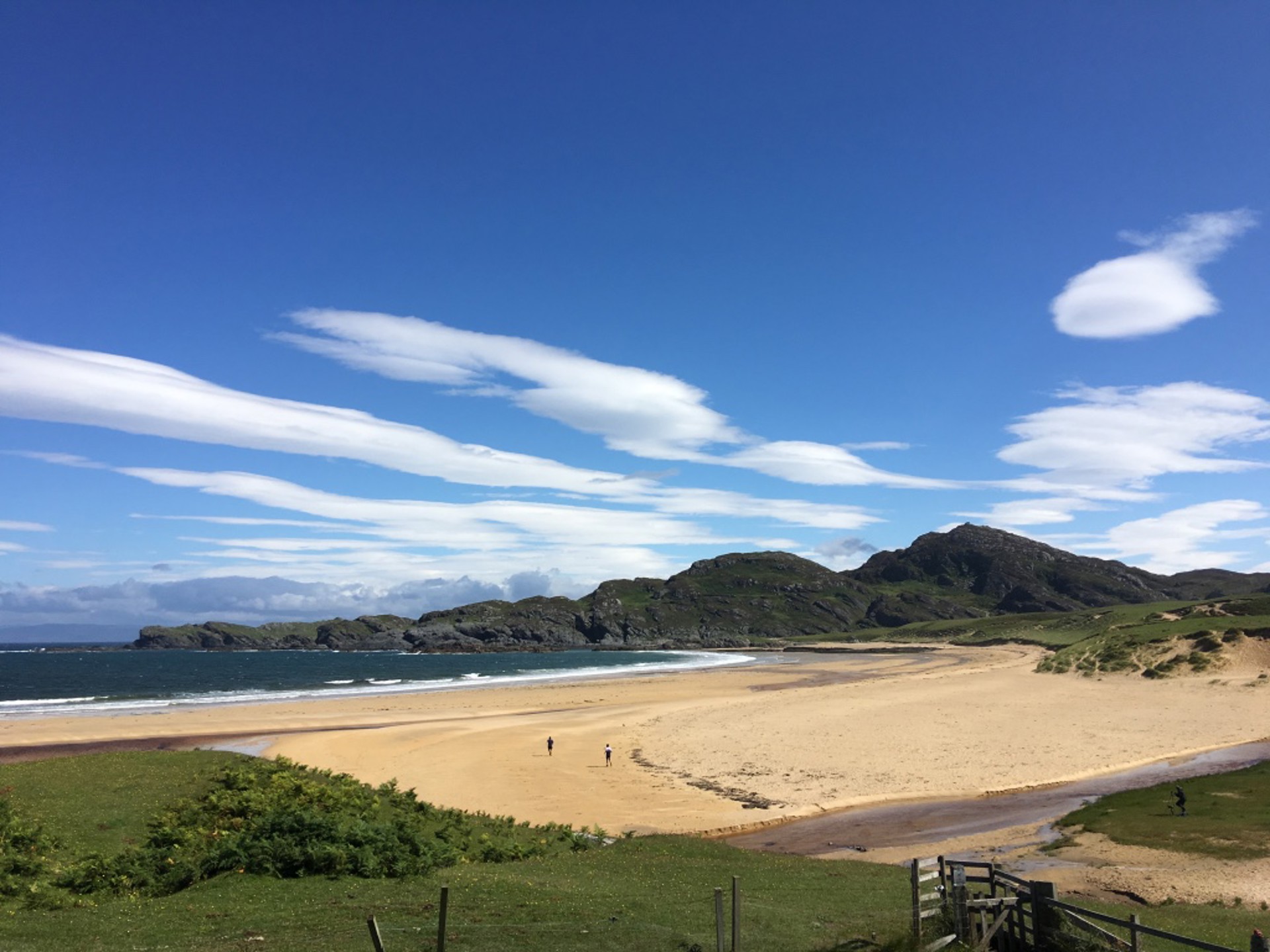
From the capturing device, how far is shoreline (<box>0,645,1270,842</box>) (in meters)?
36.3

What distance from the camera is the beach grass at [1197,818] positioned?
2497cm

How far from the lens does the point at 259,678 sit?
136m

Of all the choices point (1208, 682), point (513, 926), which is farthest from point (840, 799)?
point (1208, 682)

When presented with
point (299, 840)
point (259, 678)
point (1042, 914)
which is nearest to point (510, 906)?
point (299, 840)

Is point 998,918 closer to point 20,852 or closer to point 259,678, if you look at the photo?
point 20,852

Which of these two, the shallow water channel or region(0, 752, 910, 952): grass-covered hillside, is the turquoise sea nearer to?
region(0, 752, 910, 952): grass-covered hillside

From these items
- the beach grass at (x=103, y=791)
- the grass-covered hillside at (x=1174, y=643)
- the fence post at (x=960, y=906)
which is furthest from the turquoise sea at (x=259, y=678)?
the fence post at (x=960, y=906)

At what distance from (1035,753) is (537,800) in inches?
1065

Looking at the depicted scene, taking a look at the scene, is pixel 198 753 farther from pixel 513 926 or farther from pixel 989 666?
pixel 989 666

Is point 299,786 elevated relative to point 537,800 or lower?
elevated

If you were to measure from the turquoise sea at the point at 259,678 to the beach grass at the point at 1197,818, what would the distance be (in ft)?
273

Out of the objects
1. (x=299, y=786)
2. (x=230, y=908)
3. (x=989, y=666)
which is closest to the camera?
(x=230, y=908)

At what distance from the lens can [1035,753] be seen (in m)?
43.8

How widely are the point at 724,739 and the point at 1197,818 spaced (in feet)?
92.5
